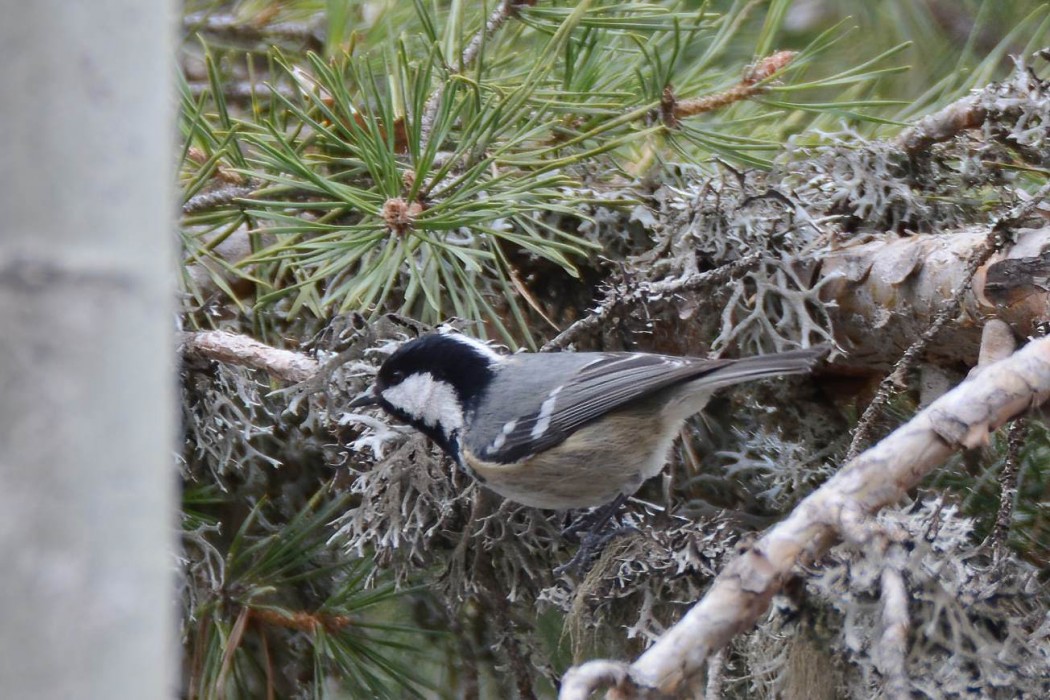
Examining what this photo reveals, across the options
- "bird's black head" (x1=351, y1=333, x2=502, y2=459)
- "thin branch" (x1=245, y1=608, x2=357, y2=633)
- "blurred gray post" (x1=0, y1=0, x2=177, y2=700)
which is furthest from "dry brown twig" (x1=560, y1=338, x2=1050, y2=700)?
"thin branch" (x1=245, y1=608, x2=357, y2=633)

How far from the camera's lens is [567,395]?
3.53 ft

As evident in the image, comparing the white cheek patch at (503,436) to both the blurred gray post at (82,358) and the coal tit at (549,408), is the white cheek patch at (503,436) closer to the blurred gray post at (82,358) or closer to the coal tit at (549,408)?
the coal tit at (549,408)

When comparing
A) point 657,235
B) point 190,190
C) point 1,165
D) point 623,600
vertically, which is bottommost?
point 623,600

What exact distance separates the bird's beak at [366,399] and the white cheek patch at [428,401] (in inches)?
0.4

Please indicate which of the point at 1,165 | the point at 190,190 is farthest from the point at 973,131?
the point at 1,165

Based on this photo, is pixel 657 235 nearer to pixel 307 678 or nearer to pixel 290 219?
pixel 290 219

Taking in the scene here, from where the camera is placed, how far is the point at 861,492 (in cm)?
51

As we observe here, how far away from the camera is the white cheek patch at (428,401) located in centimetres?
97

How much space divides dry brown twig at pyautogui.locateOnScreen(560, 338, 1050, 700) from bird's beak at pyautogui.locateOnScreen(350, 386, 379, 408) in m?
0.51

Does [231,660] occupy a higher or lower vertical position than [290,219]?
lower

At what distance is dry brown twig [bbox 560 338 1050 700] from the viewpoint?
45cm

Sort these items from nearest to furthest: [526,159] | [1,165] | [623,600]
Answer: [1,165], [623,600], [526,159]

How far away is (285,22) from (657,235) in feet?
2.90

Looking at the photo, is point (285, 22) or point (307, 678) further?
point (285, 22)
